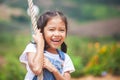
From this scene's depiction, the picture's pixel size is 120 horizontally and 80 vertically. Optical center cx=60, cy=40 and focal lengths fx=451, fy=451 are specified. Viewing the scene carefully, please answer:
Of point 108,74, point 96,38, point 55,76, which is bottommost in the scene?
point 108,74

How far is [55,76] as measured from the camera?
2.40 m

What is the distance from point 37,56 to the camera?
234 centimetres

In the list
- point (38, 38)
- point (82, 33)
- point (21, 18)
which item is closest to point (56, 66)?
point (38, 38)

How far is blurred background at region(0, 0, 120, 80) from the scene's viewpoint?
18.8 feet

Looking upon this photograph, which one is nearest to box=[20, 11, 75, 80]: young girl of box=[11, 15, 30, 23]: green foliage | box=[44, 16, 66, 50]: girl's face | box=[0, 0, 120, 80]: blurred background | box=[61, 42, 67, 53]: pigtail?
box=[44, 16, 66, 50]: girl's face

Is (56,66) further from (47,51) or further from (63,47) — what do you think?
(63,47)

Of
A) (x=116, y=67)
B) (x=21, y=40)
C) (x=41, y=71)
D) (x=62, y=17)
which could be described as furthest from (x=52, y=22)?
(x=116, y=67)

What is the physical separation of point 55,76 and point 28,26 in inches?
137

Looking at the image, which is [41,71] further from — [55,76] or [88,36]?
[88,36]

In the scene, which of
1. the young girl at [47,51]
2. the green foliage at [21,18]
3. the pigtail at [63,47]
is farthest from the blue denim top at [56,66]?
the green foliage at [21,18]

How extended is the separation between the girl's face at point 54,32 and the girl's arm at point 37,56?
5cm

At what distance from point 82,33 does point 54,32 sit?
3.71 meters

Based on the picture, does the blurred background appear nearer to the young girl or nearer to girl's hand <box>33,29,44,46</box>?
the young girl

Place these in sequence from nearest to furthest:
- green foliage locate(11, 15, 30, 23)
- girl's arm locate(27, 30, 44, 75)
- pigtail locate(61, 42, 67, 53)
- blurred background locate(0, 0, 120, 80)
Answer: girl's arm locate(27, 30, 44, 75) < pigtail locate(61, 42, 67, 53) < blurred background locate(0, 0, 120, 80) < green foliage locate(11, 15, 30, 23)
